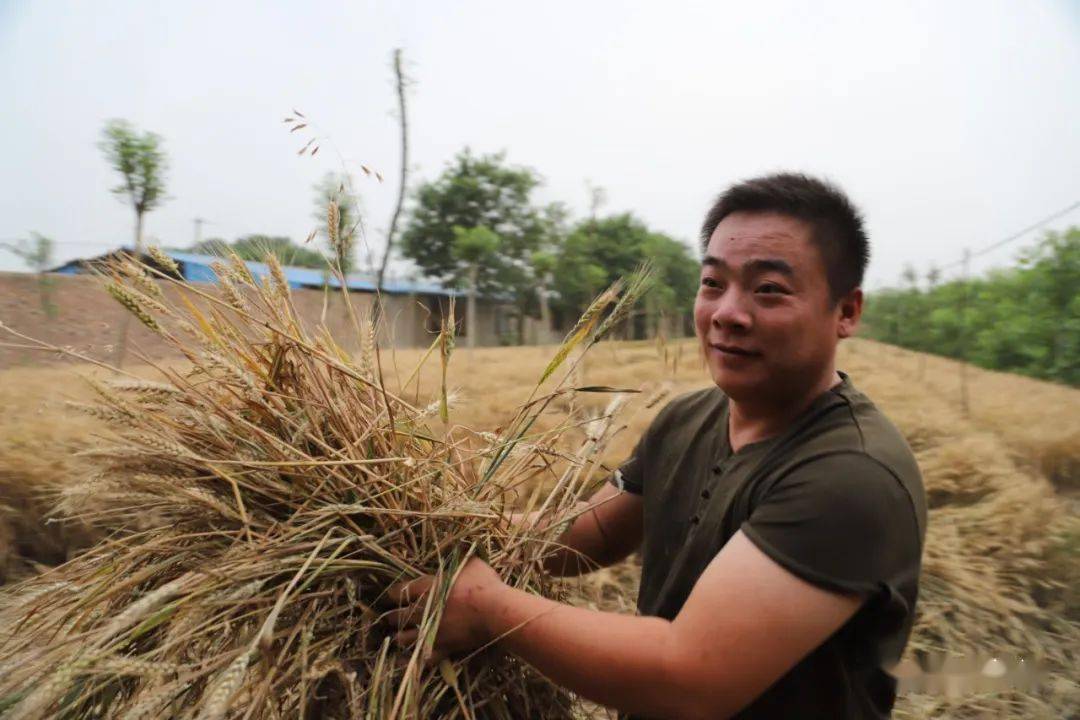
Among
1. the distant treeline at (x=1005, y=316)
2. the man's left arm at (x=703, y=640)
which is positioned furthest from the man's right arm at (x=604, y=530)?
the distant treeline at (x=1005, y=316)

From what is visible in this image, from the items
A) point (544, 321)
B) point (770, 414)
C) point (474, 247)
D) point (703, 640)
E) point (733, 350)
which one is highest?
point (474, 247)

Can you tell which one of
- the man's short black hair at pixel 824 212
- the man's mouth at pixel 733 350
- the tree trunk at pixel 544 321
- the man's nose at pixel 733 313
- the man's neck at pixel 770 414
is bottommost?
the tree trunk at pixel 544 321

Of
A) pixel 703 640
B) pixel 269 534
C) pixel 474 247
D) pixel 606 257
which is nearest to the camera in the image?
pixel 703 640

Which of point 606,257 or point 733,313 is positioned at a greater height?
point 606,257

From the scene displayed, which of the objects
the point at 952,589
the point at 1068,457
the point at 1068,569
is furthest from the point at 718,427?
the point at 1068,457

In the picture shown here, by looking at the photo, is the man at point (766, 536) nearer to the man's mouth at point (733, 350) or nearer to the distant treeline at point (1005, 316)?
the man's mouth at point (733, 350)

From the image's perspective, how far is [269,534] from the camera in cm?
105

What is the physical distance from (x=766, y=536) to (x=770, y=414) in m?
0.33

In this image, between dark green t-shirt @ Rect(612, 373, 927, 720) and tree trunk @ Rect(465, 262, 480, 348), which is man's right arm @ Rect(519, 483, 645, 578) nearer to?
dark green t-shirt @ Rect(612, 373, 927, 720)

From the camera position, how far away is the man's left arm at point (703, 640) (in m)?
0.89

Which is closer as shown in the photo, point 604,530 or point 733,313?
point 733,313

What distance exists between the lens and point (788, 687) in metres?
1.00

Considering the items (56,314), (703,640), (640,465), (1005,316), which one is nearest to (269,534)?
(703,640)

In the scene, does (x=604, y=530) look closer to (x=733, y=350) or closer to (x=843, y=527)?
(x=733, y=350)
